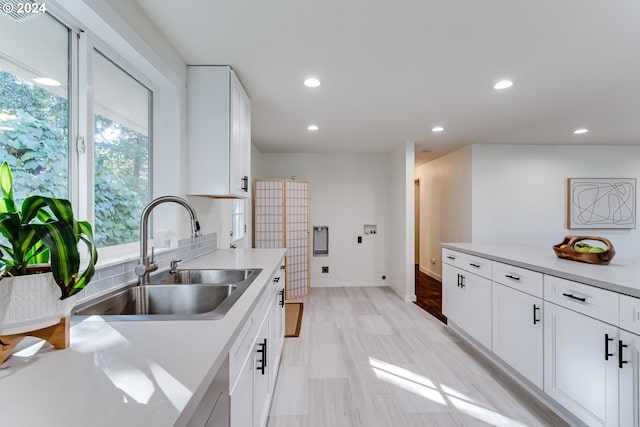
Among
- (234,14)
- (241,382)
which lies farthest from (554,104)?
(241,382)

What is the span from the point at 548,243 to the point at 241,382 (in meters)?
5.18

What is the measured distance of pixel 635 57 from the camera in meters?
2.05

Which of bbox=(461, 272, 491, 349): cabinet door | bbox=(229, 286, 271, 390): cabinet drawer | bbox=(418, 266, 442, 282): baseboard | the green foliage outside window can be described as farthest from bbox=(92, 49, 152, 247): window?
bbox=(418, 266, 442, 282): baseboard

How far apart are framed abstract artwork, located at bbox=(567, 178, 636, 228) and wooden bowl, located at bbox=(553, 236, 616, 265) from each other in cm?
317

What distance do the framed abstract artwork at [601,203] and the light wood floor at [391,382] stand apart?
10.1ft

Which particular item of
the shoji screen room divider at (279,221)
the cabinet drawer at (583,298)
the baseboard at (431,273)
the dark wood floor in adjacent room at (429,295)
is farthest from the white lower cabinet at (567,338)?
the baseboard at (431,273)

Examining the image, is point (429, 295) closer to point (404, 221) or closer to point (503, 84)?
point (404, 221)

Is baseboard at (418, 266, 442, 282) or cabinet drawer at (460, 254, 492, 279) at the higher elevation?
cabinet drawer at (460, 254, 492, 279)

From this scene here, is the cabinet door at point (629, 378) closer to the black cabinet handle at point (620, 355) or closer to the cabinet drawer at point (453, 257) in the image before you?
the black cabinet handle at point (620, 355)

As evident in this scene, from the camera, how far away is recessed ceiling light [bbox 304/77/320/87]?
238 cm

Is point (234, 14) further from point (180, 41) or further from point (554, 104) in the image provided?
→ point (554, 104)

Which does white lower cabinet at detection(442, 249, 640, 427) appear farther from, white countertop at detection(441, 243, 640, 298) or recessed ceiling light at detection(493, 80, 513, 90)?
recessed ceiling light at detection(493, 80, 513, 90)

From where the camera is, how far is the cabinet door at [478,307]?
2.44 metres

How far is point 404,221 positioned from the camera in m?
4.39
